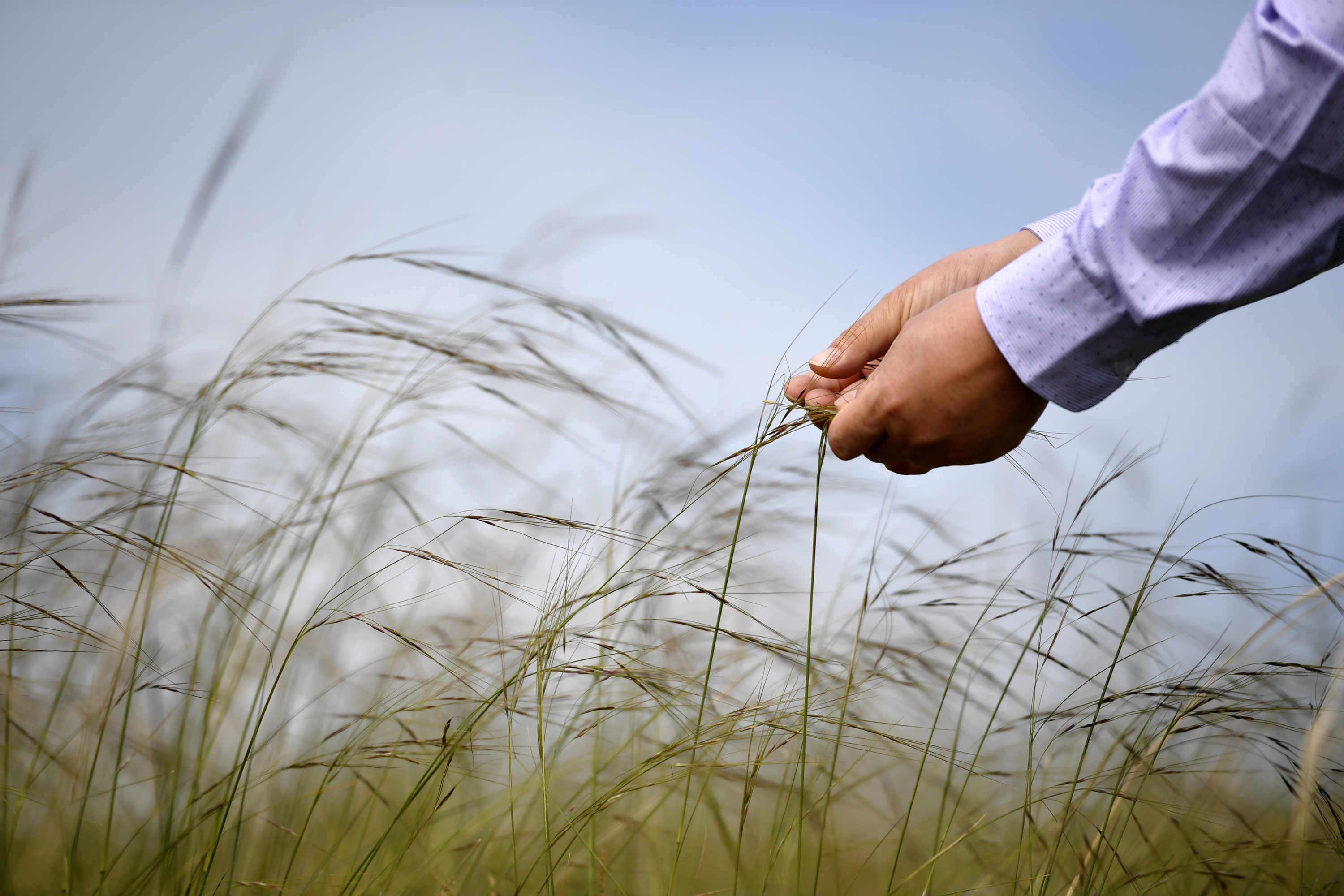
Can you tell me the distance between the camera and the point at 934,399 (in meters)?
0.88

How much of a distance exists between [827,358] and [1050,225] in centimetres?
41

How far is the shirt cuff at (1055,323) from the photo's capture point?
826 millimetres

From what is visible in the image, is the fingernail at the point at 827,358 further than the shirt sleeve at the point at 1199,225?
Yes

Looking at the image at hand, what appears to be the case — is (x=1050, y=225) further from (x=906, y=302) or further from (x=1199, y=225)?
(x=1199, y=225)

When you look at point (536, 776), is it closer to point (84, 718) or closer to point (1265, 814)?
point (84, 718)

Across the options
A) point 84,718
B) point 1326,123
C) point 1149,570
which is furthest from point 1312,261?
point 84,718

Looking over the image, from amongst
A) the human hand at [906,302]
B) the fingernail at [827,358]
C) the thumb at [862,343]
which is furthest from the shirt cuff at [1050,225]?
the fingernail at [827,358]

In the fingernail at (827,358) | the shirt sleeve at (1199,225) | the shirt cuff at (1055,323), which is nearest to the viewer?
the shirt sleeve at (1199,225)

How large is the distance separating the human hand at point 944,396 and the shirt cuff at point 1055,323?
23 mm

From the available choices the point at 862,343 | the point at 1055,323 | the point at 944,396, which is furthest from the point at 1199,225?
the point at 862,343

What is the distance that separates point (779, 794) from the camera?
96 centimetres

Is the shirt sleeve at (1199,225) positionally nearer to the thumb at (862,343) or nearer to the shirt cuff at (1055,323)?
the shirt cuff at (1055,323)

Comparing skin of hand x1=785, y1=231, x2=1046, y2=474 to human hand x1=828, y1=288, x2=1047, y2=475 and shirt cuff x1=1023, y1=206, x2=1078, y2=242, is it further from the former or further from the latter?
shirt cuff x1=1023, y1=206, x2=1078, y2=242

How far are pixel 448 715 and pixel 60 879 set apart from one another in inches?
26.1
